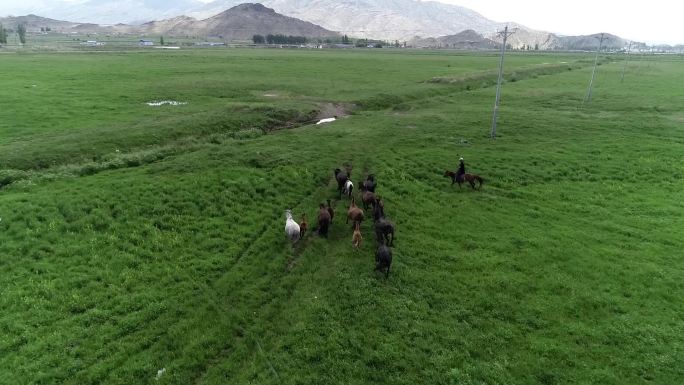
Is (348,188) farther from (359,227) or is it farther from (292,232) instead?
(292,232)

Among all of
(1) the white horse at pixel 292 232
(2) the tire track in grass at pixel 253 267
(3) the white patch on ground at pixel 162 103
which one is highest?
(3) the white patch on ground at pixel 162 103

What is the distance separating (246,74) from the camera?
8069 centimetres

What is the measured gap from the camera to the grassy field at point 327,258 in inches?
540

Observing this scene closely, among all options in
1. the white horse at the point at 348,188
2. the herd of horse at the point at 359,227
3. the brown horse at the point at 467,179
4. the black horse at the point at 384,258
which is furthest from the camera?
the brown horse at the point at 467,179

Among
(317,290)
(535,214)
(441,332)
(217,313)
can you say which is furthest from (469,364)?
(535,214)

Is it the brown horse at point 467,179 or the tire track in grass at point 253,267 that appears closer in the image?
the tire track in grass at point 253,267

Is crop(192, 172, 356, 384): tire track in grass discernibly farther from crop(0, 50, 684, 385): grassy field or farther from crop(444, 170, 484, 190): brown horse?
crop(444, 170, 484, 190): brown horse

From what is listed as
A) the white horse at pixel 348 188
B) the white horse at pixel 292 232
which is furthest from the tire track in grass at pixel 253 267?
the white horse at pixel 348 188

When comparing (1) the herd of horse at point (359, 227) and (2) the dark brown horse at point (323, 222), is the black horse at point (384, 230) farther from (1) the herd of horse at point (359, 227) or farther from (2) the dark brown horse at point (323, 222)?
(2) the dark brown horse at point (323, 222)

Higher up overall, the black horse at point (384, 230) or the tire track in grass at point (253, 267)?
the black horse at point (384, 230)

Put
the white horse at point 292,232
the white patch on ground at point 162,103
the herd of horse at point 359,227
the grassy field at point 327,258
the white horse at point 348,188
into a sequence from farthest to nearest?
1. the white patch on ground at point 162,103
2. the white horse at point 348,188
3. the white horse at point 292,232
4. the herd of horse at point 359,227
5. the grassy field at point 327,258

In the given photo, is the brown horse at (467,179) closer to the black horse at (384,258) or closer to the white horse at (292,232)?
the black horse at (384,258)

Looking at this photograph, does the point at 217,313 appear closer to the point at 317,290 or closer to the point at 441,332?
the point at 317,290

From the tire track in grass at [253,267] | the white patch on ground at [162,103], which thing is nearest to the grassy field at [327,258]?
the tire track in grass at [253,267]
